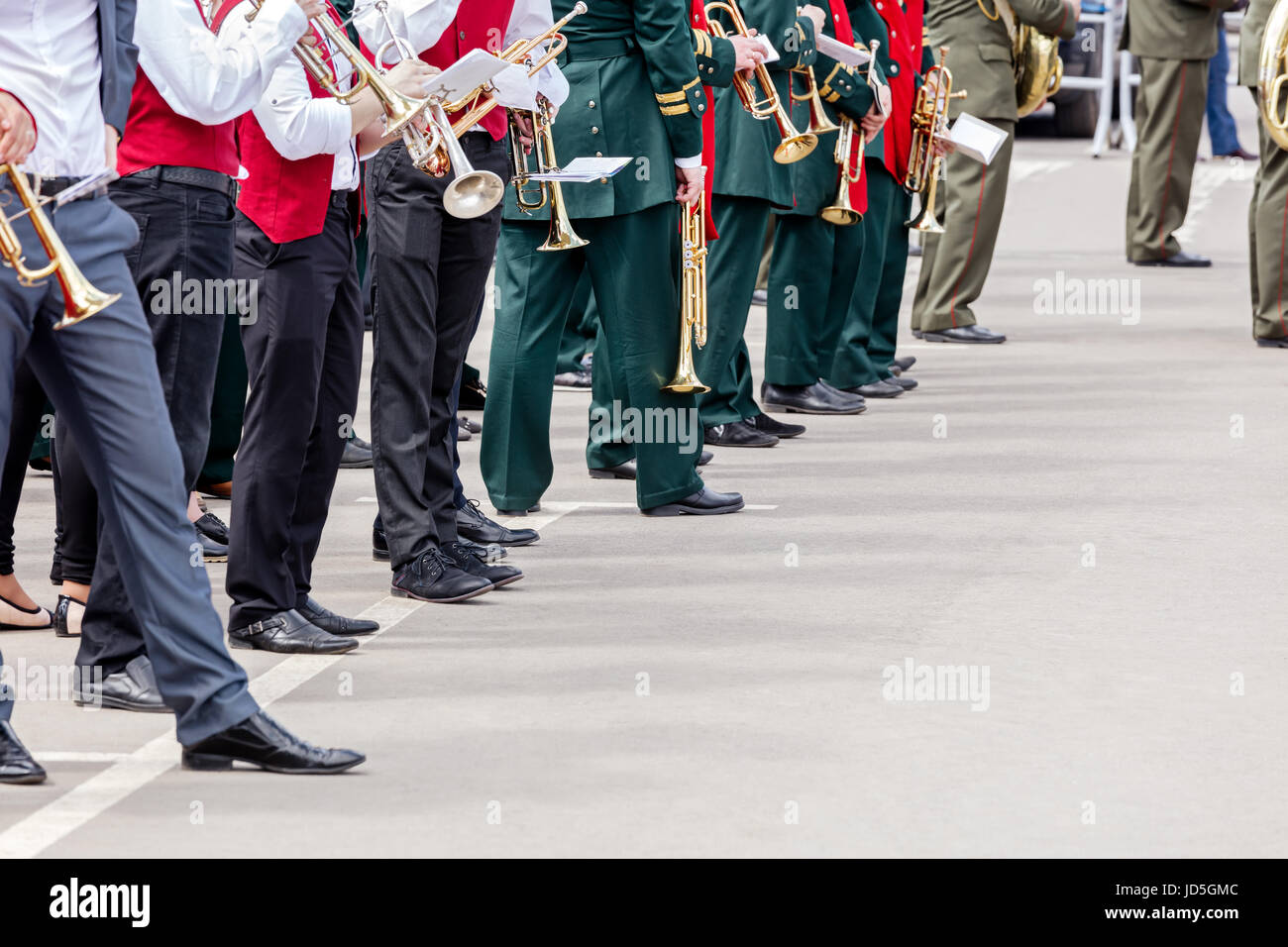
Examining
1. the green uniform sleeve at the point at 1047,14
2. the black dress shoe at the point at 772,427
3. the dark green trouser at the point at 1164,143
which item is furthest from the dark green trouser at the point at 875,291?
the dark green trouser at the point at 1164,143

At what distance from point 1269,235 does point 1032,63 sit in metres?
1.41

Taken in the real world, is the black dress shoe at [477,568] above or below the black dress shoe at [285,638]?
below

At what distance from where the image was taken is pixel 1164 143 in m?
13.5

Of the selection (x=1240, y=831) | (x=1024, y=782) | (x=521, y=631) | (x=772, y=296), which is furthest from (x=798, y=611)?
(x=772, y=296)

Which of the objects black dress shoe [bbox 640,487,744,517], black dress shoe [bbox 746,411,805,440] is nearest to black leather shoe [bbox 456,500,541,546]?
black dress shoe [bbox 640,487,744,517]

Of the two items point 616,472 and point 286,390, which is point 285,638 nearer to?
point 286,390

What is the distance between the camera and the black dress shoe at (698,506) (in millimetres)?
7207

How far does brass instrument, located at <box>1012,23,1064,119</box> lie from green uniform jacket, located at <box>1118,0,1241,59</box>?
2609 millimetres

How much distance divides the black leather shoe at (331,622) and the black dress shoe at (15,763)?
1237mm

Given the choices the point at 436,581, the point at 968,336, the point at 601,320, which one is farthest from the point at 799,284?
the point at 436,581

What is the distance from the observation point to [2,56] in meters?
4.20

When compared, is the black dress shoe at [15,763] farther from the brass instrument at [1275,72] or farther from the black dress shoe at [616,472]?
the brass instrument at [1275,72]

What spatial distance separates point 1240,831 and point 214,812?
1906 millimetres
